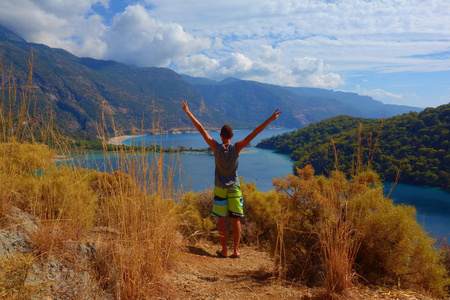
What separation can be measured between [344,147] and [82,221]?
113 feet

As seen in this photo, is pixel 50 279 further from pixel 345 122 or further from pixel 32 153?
pixel 345 122

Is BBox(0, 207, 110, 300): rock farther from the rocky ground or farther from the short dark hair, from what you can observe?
the short dark hair

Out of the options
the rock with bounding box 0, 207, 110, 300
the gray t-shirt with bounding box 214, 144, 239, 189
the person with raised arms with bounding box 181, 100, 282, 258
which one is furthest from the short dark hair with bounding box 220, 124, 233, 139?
the rock with bounding box 0, 207, 110, 300

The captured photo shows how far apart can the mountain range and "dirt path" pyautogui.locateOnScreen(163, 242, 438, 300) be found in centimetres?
130

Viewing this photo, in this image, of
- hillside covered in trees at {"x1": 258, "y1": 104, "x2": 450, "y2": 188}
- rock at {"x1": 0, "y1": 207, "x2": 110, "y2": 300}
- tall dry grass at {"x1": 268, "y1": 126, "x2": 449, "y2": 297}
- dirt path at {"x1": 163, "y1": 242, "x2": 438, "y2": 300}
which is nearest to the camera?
rock at {"x1": 0, "y1": 207, "x2": 110, "y2": 300}

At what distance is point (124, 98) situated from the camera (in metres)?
72.2

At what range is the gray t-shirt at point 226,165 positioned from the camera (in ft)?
9.74

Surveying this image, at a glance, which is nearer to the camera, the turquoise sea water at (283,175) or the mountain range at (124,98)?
the mountain range at (124,98)

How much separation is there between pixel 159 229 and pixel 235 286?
81 cm

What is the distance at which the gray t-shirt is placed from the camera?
9.74ft

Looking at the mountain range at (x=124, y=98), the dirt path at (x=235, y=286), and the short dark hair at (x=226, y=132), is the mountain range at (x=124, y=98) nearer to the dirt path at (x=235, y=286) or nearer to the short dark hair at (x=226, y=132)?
the short dark hair at (x=226, y=132)

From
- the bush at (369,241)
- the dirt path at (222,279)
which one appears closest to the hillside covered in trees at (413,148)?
the bush at (369,241)

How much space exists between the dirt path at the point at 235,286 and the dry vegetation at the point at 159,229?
0.11 m

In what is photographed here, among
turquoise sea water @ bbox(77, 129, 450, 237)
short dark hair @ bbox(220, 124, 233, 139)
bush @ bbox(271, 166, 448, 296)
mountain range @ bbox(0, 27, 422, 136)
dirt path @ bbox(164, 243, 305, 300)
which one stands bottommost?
turquoise sea water @ bbox(77, 129, 450, 237)
